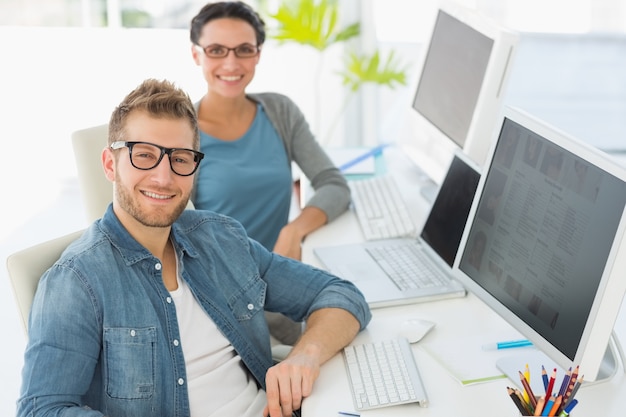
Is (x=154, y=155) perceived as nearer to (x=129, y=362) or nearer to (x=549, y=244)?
(x=129, y=362)

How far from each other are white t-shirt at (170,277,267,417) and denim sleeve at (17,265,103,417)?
217mm

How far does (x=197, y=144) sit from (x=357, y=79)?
8.49 ft

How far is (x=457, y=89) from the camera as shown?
2383mm

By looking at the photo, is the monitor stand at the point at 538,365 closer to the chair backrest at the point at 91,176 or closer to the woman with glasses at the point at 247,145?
the woman with glasses at the point at 247,145

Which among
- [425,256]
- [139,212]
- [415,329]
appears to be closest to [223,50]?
[425,256]

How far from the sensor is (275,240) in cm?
259

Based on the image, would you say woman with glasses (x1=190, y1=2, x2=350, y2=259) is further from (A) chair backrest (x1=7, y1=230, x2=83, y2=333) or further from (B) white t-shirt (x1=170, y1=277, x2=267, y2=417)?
(A) chair backrest (x1=7, y1=230, x2=83, y2=333)

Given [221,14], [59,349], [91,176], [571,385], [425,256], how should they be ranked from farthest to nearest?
[221,14], [425,256], [91,176], [59,349], [571,385]

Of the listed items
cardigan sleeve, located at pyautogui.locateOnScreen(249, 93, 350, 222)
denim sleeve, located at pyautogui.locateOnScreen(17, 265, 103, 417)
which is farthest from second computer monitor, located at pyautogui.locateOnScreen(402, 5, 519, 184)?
denim sleeve, located at pyautogui.locateOnScreen(17, 265, 103, 417)

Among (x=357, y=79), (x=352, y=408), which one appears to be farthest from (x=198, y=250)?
(x=357, y=79)

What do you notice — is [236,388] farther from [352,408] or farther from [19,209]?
[19,209]

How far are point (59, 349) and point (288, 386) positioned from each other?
0.41m

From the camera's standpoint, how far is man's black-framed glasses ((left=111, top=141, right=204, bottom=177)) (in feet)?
5.26

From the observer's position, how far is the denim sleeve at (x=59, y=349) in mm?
1385
